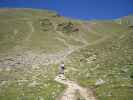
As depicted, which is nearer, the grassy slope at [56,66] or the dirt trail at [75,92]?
the dirt trail at [75,92]

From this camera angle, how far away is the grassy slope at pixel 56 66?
3378 centimetres

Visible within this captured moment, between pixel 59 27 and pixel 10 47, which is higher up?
pixel 59 27

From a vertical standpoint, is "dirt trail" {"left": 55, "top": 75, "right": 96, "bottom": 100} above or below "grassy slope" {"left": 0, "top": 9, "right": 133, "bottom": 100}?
below

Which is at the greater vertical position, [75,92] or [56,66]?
[56,66]

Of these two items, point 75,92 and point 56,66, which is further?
point 56,66

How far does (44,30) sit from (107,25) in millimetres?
48932

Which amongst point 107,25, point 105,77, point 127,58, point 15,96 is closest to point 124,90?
point 105,77

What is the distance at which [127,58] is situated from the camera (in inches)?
2114

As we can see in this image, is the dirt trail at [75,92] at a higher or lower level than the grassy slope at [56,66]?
lower

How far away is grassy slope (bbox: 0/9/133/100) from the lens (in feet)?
111

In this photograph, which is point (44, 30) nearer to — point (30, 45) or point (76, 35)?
point (76, 35)

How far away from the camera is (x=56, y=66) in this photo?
2395 inches

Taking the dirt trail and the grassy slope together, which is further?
the grassy slope

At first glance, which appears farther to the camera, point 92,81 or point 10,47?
point 10,47
